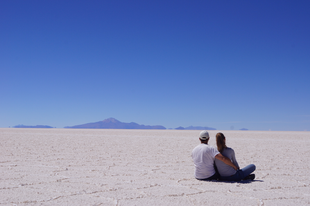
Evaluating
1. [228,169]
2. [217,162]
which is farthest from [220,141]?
[228,169]

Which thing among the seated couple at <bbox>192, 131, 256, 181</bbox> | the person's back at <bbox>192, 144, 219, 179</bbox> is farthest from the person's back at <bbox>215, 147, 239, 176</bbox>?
the person's back at <bbox>192, 144, 219, 179</bbox>

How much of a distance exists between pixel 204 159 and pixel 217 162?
25 centimetres

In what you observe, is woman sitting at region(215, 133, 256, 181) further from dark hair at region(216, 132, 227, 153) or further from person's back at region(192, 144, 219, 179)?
person's back at region(192, 144, 219, 179)

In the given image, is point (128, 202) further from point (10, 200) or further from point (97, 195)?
point (10, 200)

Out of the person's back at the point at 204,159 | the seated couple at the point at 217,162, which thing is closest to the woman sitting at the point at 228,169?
the seated couple at the point at 217,162

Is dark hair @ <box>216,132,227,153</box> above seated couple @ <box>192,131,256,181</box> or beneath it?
above

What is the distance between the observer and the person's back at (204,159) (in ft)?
15.8

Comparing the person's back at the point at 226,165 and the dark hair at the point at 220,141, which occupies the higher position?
the dark hair at the point at 220,141

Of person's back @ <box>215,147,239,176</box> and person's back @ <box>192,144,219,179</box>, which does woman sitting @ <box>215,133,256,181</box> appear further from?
person's back @ <box>192,144,219,179</box>

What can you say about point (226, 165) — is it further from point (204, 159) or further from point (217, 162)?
point (204, 159)

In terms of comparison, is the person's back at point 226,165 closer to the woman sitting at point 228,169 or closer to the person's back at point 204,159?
the woman sitting at point 228,169

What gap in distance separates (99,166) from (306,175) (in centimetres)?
494

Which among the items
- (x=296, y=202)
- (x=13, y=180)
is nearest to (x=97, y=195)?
(x=13, y=180)

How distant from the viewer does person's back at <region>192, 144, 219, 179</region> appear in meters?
4.83
